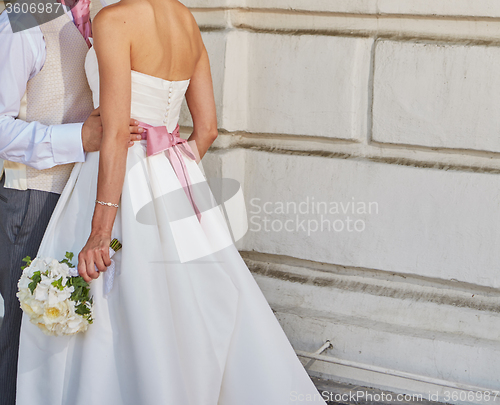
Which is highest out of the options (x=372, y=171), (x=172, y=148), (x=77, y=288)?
(x=172, y=148)

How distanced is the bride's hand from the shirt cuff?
0.34 meters

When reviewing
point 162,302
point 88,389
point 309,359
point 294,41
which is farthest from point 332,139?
point 88,389

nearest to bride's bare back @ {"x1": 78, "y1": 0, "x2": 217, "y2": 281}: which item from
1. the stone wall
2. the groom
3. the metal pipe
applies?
the groom

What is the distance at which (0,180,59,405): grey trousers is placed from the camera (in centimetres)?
203

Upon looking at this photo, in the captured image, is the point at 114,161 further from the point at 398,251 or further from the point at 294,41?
the point at 398,251

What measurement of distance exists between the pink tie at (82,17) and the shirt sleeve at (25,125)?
0.18 metres

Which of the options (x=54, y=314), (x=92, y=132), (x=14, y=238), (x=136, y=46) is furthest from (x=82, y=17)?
(x=54, y=314)

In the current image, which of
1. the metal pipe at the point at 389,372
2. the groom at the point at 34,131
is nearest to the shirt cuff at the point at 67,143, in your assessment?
the groom at the point at 34,131

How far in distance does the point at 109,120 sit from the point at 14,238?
2.15 feet

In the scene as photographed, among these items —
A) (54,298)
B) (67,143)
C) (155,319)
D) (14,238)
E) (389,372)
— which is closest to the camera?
(54,298)

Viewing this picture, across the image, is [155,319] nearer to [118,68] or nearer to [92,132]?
[92,132]

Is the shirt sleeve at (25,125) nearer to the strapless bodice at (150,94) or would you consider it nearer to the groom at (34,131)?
the groom at (34,131)

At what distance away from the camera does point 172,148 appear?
2094 mm

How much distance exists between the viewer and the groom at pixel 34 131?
1.85m
